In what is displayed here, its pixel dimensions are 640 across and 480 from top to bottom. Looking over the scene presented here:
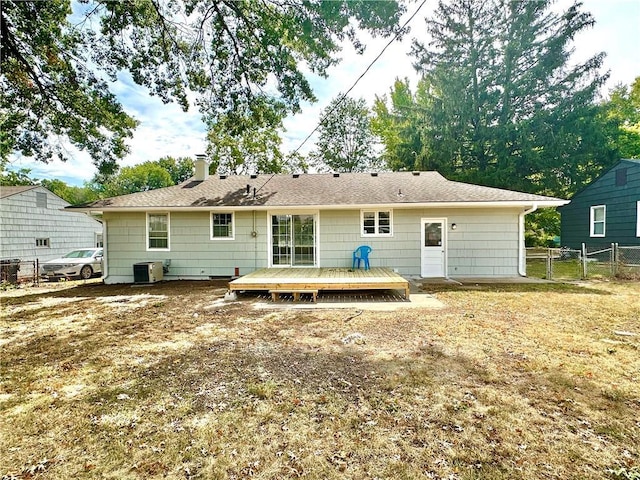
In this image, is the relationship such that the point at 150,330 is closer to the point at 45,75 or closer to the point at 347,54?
the point at 347,54

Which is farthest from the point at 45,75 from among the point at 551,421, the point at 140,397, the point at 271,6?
the point at 551,421

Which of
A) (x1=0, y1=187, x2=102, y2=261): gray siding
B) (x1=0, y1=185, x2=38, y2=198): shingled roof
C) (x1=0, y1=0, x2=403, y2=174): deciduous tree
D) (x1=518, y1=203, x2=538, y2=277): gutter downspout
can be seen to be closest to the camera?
(x1=0, y1=0, x2=403, y2=174): deciduous tree

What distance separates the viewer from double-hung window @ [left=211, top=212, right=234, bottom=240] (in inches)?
393

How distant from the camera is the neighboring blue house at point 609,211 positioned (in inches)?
470

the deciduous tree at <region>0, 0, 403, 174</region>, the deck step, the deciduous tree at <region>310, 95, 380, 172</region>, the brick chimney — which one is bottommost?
the deck step

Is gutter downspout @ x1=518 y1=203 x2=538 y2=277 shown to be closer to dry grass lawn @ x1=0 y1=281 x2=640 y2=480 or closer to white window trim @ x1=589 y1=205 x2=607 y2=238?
dry grass lawn @ x1=0 y1=281 x2=640 y2=480

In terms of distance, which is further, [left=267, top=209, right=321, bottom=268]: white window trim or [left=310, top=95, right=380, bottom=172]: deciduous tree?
[left=310, top=95, right=380, bottom=172]: deciduous tree

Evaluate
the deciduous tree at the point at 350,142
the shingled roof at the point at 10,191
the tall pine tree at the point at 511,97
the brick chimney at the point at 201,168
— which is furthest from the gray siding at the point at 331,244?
the deciduous tree at the point at 350,142

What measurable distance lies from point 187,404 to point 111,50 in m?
9.13

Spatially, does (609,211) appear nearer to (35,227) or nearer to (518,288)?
(518,288)

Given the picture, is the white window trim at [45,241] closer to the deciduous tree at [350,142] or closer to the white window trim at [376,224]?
the white window trim at [376,224]

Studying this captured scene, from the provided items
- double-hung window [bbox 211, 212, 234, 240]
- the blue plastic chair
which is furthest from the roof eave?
the blue plastic chair

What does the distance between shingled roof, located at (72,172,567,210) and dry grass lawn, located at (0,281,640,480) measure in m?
4.37

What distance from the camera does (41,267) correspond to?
11906mm
